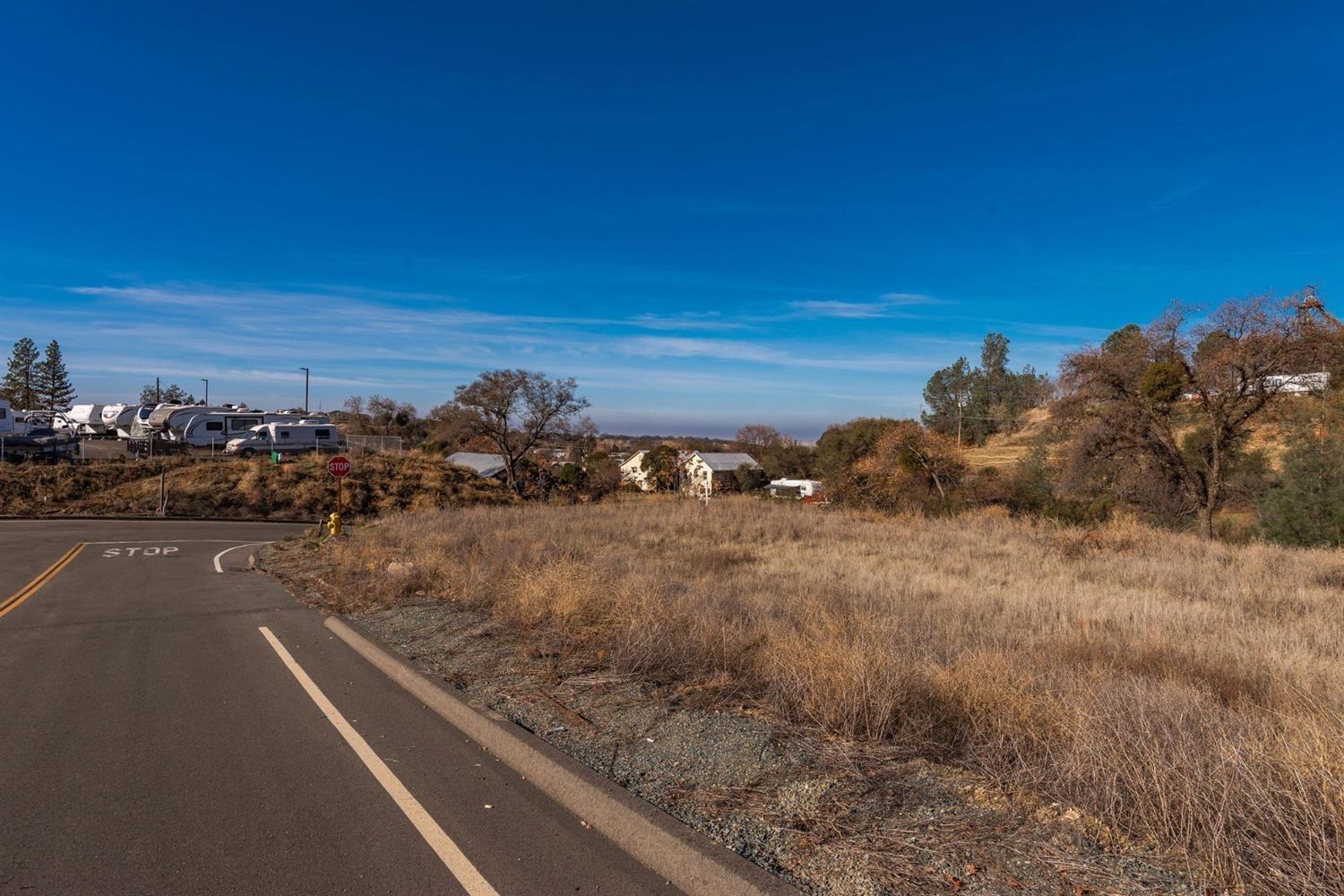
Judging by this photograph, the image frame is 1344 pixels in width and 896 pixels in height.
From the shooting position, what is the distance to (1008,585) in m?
13.3

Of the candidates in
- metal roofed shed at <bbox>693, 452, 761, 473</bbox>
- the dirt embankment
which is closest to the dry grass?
the dirt embankment

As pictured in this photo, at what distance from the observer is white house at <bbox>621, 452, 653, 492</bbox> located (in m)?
67.7

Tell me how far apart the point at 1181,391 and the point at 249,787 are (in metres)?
26.5

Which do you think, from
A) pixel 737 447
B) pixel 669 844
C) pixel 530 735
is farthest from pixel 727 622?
pixel 737 447

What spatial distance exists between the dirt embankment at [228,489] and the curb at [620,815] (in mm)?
29874

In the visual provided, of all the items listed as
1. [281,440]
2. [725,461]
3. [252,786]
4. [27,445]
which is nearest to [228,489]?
[281,440]

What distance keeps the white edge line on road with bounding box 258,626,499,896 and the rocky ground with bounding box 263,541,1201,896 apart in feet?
3.28

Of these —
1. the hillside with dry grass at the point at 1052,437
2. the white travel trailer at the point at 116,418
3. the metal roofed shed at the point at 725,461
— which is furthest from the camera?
the metal roofed shed at the point at 725,461

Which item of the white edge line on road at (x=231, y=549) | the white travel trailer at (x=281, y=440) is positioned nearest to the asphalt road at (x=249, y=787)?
the white edge line on road at (x=231, y=549)

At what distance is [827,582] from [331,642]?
23.8 feet

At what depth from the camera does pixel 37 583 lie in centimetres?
1465

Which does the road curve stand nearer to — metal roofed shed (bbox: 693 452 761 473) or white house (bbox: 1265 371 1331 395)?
white house (bbox: 1265 371 1331 395)

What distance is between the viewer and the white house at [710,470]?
67.9 metres

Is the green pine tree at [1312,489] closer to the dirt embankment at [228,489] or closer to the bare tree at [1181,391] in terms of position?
the bare tree at [1181,391]
